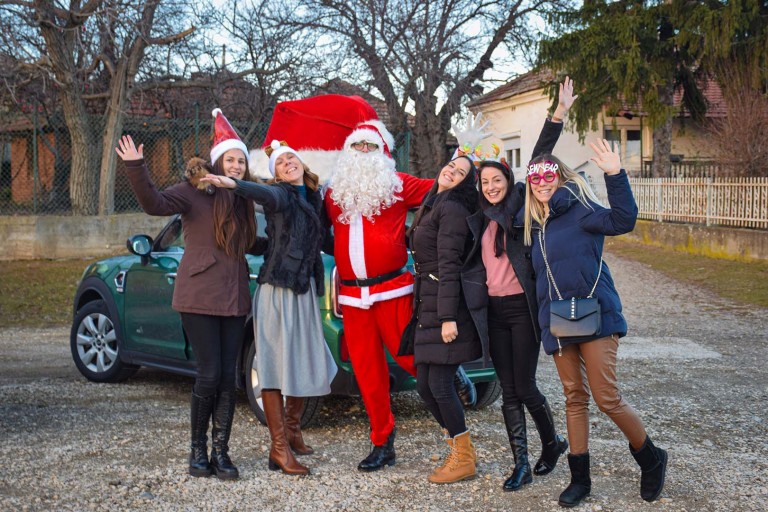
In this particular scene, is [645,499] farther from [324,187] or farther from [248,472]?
[324,187]

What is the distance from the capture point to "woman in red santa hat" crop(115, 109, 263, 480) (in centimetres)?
489

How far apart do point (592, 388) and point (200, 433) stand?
209cm

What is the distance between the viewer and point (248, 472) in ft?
16.3

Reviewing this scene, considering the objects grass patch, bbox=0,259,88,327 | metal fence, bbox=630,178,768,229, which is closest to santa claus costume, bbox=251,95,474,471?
grass patch, bbox=0,259,88,327

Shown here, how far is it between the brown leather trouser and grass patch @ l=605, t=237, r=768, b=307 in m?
8.52

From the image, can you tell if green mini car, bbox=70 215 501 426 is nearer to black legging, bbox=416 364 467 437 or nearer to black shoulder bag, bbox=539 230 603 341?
black legging, bbox=416 364 467 437

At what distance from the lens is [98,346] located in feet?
24.3

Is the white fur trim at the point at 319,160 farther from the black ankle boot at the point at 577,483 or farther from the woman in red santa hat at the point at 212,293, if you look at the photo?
the black ankle boot at the point at 577,483

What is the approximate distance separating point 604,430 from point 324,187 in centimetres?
235

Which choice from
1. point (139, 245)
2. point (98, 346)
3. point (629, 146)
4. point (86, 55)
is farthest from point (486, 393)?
point (629, 146)

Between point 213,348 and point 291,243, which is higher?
point 291,243

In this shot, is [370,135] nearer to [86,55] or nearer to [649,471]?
[649,471]

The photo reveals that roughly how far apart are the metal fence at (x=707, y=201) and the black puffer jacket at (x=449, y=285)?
43.8 feet

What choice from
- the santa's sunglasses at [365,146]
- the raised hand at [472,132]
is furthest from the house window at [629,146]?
the santa's sunglasses at [365,146]
